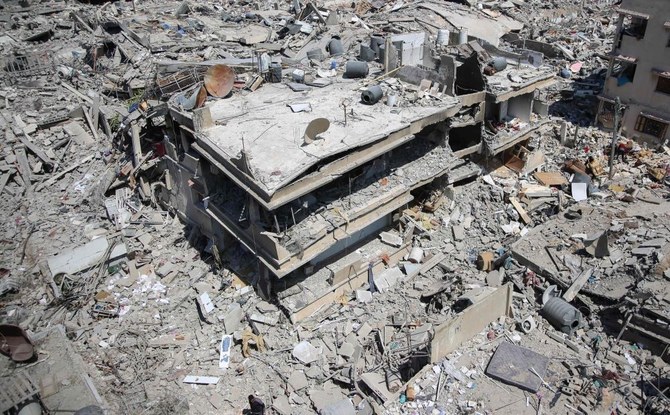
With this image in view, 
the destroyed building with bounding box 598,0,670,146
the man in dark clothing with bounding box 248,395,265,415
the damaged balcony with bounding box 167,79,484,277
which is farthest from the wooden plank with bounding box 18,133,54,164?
the destroyed building with bounding box 598,0,670,146

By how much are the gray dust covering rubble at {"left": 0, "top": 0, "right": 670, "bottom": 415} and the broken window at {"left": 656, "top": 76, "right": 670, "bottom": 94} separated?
0.25 ft

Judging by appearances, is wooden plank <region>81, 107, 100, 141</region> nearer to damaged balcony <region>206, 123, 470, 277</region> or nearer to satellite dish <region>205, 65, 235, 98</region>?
satellite dish <region>205, 65, 235, 98</region>

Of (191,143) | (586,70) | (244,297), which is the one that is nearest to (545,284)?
(244,297)

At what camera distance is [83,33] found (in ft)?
124

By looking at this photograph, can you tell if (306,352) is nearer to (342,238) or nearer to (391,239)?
(342,238)

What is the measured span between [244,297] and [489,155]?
1266cm

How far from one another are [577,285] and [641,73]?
631 inches

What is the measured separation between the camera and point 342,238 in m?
18.4

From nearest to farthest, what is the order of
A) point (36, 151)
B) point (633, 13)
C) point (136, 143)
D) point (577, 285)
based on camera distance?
point (577, 285)
point (136, 143)
point (36, 151)
point (633, 13)

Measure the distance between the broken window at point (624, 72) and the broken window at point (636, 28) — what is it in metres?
1.45

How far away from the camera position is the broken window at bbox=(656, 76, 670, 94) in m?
28.4

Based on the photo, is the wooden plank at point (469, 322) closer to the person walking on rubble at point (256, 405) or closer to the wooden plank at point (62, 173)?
the person walking on rubble at point (256, 405)

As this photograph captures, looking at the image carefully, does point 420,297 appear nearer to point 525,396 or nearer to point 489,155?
point 525,396

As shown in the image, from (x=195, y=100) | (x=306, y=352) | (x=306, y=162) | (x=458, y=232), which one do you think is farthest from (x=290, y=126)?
(x=458, y=232)
